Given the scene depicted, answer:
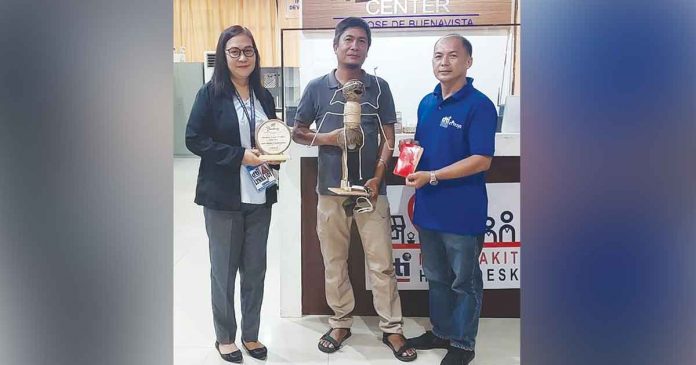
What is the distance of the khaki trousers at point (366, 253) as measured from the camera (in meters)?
1.93

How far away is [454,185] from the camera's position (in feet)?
5.64

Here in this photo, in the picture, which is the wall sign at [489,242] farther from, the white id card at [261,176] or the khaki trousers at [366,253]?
the white id card at [261,176]

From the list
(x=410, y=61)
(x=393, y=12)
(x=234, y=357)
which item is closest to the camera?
(x=234, y=357)

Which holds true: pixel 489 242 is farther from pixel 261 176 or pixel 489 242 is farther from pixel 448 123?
pixel 261 176

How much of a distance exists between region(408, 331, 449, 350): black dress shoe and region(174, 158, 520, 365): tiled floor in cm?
3

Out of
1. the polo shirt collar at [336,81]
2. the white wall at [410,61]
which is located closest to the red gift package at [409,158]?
the polo shirt collar at [336,81]

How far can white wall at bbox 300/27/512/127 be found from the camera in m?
2.16

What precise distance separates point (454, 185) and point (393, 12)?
1.43 m

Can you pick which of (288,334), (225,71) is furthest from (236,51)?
(288,334)
